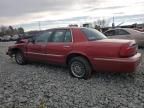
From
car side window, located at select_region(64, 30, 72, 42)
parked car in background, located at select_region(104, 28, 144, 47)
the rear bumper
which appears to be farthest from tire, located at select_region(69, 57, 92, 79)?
parked car in background, located at select_region(104, 28, 144, 47)

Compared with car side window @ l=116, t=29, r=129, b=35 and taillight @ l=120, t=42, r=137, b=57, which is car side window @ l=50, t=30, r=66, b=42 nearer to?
taillight @ l=120, t=42, r=137, b=57

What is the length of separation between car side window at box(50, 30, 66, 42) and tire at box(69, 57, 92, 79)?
854mm

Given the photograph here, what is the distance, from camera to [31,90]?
17.6 feet

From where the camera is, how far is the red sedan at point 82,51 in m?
5.40

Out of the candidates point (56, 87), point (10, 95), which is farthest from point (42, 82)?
point (10, 95)

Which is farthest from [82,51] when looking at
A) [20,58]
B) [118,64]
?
[20,58]

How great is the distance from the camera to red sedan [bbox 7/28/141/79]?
540 cm

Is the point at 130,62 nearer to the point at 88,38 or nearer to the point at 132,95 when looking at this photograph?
the point at 132,95

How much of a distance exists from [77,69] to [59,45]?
0.99 metres

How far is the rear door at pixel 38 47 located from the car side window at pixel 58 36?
0.26 m

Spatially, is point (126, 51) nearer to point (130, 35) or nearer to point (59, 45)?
point (59, 45)

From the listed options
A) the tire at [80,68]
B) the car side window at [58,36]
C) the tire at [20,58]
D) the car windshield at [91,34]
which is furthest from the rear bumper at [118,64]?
the tire at [20,58]

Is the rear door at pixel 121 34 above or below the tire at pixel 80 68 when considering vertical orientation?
above

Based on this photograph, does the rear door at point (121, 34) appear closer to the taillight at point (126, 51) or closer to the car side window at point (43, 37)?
the car side window at point (43, 37)
